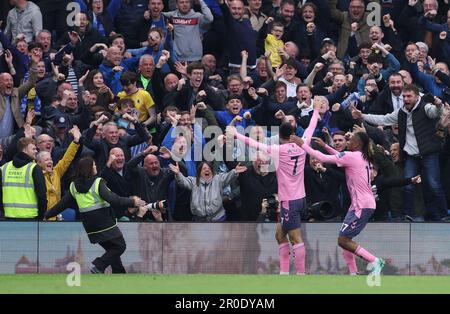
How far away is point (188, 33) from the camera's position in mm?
27594

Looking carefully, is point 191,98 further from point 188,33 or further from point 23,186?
point 23,186

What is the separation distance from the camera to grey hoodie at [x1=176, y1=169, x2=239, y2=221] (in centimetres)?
2362

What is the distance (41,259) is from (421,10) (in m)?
9.82

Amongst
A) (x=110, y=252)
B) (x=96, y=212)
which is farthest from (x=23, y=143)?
(x=110, y=252)

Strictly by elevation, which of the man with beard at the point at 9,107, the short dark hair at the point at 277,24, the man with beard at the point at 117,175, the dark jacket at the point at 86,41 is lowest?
the man with beard at the point at 117,175

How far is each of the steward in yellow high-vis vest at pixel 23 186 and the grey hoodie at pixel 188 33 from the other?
5.45 m

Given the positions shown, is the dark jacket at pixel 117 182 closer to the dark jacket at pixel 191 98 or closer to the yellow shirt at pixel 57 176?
the yellow shirt at pixel 57 176

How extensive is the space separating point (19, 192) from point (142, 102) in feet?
12.2

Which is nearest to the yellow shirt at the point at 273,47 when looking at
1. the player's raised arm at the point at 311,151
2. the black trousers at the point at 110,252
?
the player's raised arm at the point at 311,151

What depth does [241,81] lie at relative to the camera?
25984mm

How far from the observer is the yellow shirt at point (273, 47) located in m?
27.6

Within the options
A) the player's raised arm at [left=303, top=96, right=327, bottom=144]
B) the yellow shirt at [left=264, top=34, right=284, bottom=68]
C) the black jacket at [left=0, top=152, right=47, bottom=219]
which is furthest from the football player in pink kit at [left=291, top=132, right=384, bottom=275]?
the yellow shirt at [left=264, top=34, right=284, bottom=68]

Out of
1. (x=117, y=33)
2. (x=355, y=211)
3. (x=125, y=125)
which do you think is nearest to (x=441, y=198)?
(x=355, y=211)

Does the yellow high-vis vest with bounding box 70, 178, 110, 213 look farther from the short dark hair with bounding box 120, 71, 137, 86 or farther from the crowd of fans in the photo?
the short dark hair with bounding box 120, 71, 137, 86
